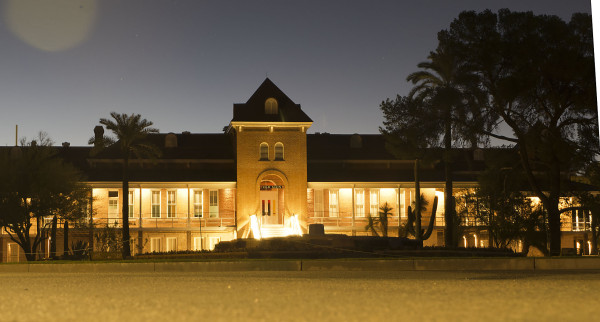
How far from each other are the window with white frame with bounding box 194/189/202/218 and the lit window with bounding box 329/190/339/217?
814cm

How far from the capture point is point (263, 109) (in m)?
45.2

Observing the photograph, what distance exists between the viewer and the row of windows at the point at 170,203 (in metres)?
45.2

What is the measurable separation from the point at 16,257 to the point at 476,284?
36.7m

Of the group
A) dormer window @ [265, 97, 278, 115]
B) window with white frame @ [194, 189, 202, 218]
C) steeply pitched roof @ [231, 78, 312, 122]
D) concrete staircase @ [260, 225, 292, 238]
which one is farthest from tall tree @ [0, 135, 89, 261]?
dormer window @ [265, 97, 278, 115]

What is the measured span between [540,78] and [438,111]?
423 cm

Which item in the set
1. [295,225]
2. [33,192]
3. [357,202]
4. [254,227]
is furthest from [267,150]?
[33,192]

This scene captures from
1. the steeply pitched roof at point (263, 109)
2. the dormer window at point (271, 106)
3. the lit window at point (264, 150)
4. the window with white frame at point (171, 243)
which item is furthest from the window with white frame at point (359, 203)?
the window with white frame at point (171, 243)

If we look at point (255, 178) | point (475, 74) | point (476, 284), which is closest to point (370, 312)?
point (476, 284)

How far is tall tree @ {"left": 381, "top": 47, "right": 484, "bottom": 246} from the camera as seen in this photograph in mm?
29875

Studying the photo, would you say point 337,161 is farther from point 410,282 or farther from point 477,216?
point 410,282

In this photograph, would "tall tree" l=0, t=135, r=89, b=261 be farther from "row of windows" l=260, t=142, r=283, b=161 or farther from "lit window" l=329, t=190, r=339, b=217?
"lit window" l=329, t=190, r=339, b=217

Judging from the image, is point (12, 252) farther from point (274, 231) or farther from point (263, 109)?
point (263, 109)

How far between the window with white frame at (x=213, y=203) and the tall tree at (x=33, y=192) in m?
8.90

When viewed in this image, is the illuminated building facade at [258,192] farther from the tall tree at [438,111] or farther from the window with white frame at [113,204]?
the tall tree at [438,111]
